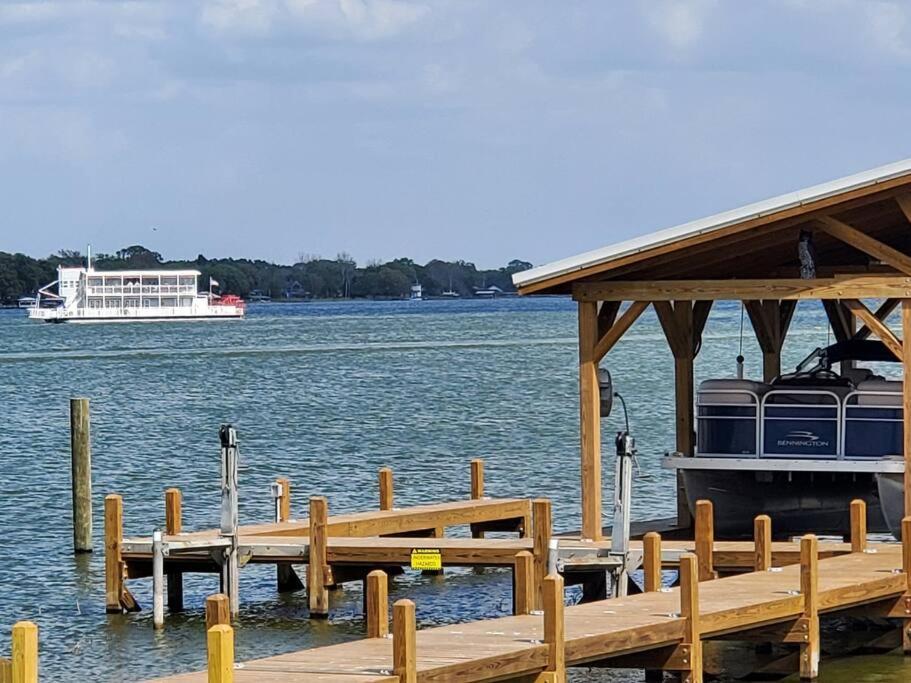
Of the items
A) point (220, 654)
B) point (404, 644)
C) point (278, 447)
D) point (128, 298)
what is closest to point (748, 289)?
point (404, 644)

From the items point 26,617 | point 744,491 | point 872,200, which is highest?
point 872,200

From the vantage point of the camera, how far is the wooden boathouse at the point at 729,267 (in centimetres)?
1730

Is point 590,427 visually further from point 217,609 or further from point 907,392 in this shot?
point 217,609

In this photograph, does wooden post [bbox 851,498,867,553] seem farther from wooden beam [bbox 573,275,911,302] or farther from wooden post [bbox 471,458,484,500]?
wooden post [bbox 471,458,484,500]

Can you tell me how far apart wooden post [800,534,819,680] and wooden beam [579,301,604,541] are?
3134 mm

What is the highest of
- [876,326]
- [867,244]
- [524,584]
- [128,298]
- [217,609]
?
[128,298]

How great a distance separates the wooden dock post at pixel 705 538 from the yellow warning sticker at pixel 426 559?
257 cm

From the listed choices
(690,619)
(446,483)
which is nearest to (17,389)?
(446,483)

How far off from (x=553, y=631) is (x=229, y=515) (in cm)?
658

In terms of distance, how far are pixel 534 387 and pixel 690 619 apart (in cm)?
5316

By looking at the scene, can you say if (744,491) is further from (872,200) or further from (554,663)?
(554,663)

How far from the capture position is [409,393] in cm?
6512

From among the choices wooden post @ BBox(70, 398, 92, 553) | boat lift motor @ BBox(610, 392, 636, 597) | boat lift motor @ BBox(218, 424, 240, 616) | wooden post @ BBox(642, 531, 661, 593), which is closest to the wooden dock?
wooden post @ BBox(642, 531, 661, 593)

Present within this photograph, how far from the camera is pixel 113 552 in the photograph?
741 inches
